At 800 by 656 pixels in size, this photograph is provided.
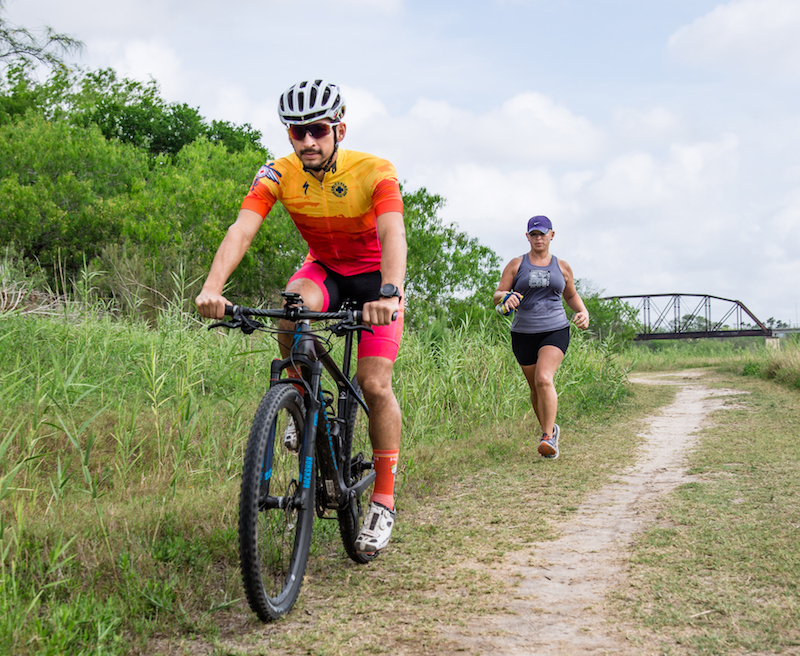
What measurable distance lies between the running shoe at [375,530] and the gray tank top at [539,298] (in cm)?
381

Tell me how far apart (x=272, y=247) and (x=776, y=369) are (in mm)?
16029

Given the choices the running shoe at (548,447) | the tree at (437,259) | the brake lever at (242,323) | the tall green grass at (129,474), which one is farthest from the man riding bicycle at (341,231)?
the tree at (437,259)

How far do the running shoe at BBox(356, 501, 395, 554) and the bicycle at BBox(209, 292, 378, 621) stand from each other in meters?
0.05

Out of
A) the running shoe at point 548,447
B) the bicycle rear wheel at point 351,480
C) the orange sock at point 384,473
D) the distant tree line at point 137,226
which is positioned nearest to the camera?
the bicycle rear wheel at point 351,480

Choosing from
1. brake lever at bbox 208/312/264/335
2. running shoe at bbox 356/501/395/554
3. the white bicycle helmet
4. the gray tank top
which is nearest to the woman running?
the gray tank top


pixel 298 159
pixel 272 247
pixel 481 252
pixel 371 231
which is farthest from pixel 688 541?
pixel 272 247

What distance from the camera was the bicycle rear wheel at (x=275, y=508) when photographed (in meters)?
2.76

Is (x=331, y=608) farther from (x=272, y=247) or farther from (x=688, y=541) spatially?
(x=272, y=247)

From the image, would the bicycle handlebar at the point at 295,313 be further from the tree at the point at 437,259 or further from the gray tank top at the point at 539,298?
the tree at the point at 437,259

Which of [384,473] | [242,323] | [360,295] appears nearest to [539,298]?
[360,295]

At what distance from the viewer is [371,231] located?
12.9 feet

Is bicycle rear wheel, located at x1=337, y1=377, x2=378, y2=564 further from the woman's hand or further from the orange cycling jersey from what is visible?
the woman's hand

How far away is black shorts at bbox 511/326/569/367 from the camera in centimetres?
724

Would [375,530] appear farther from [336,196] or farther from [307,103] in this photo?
[307,103]
